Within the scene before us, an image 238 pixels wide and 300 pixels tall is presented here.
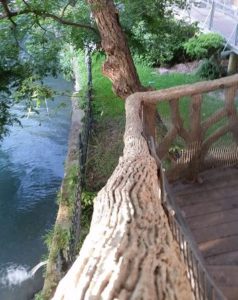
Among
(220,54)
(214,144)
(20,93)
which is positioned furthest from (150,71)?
(214,144)

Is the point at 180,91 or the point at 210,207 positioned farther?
the point at 210,207

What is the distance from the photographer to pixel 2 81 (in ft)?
20.5

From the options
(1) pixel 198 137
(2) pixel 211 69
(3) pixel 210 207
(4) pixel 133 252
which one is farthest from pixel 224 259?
(2) pixel 211 69

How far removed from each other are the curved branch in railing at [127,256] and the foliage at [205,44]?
8382 millimetres

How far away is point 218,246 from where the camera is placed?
10.00ft

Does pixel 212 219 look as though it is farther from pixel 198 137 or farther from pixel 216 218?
pixel 198 137

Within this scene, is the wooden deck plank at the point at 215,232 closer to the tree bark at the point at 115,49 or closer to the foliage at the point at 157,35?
the tree bark at the point at 115,49

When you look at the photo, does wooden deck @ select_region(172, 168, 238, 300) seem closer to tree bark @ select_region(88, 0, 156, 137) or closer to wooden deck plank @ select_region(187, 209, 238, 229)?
wooden deck plank @ select_region(187, 209, 238, 229)

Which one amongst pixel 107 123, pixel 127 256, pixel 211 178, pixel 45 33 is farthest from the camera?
pixel 107 123

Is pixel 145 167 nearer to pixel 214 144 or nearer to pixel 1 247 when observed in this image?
pixel 214 144

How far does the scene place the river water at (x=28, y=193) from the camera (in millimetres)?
5918

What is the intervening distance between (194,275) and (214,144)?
2.44 m

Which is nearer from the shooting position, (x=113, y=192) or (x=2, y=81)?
(x=113, y=192)

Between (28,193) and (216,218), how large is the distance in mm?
5169
